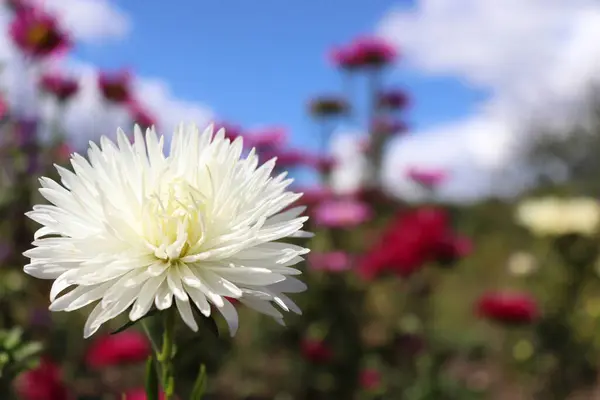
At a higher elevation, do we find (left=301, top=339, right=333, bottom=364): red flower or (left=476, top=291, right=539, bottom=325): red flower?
(left=476, top=291, right=539, bottom=325): red flower

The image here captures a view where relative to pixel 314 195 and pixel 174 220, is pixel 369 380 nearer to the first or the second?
pixel 314 195

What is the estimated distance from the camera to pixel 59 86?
7.83 ft

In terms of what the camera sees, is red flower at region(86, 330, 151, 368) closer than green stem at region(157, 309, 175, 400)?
No

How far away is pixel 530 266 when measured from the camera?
3506 mm

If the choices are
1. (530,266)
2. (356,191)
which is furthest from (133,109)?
(530,266)

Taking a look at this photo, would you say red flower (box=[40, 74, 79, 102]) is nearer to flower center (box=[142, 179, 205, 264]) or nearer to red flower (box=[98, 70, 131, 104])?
red flower (box=[98, 70, 131, 104])

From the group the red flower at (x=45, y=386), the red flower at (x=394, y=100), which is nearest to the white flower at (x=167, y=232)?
the red flower at (x=45, y=386)

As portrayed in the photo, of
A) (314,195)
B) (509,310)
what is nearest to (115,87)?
(314,195)

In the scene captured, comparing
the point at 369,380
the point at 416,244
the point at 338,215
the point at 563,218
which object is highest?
the point at 338,215

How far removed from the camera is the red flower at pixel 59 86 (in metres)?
2.39

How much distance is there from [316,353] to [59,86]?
1329 millimetres

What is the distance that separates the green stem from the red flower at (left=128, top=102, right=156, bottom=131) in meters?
1.91

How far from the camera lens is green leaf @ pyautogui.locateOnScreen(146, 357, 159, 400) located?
0.70m

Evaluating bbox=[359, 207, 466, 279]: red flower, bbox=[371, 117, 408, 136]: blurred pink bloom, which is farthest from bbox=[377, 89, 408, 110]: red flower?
bbox=[359, 207, 466, 279]: red flower
